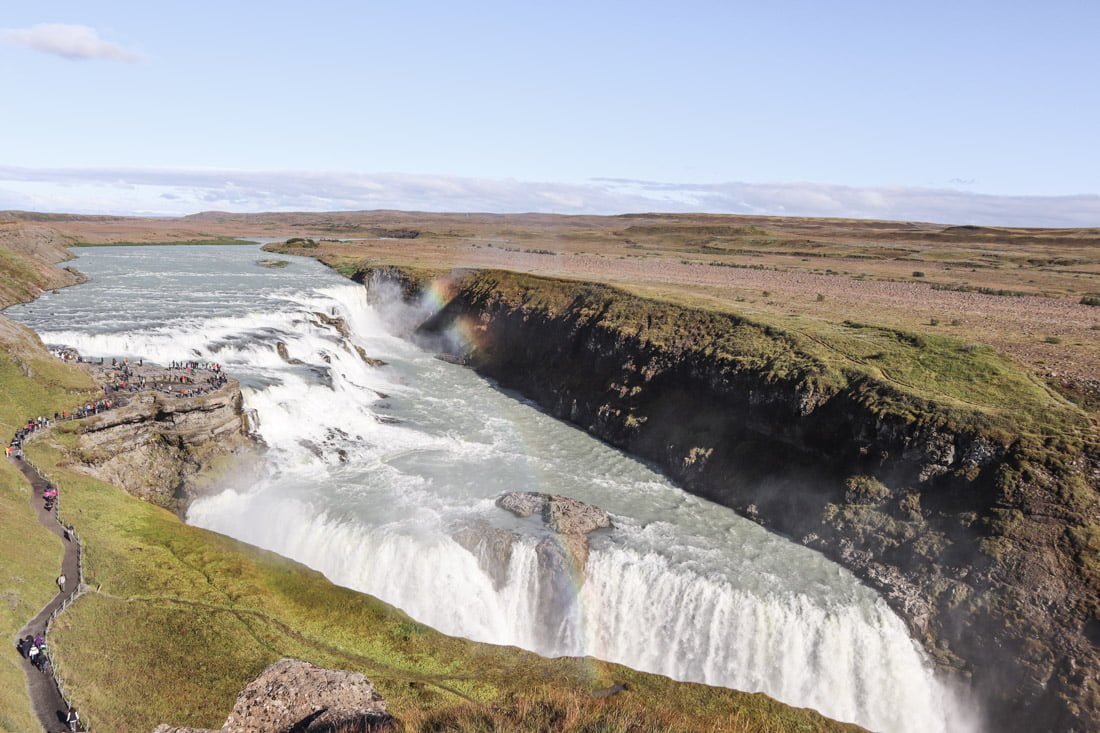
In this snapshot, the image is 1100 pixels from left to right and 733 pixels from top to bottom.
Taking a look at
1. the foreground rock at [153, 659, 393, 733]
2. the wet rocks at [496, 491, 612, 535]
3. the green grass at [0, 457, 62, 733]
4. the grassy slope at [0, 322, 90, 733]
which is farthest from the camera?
the wet rocks at [496, 491, 612, 535]

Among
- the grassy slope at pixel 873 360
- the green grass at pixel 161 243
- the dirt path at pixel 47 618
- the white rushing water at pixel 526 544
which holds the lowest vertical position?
the white rushing water at pixel 526 544

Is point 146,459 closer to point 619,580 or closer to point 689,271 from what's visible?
point 619,580

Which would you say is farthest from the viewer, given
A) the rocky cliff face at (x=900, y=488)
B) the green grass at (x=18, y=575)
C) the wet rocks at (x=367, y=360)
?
the wet rocks at (x=367, y=360)

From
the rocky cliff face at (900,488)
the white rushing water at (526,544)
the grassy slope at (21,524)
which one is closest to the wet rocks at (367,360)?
the white rushing water at (526,544)

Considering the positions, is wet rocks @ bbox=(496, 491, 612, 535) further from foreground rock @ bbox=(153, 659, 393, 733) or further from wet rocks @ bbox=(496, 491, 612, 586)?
foreground rock @ bbox=(153, 659, 393, 733)

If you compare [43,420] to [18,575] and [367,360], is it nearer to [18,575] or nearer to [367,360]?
[18,575]

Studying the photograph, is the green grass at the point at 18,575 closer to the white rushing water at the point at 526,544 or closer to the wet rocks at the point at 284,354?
the white rushing water at the point at 526,544

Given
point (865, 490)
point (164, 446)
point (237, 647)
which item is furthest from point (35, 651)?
point (865, 490)

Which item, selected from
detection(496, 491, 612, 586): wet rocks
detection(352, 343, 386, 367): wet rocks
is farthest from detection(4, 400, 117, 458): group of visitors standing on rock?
detection(352, 343, 386, 367): wet rocks
